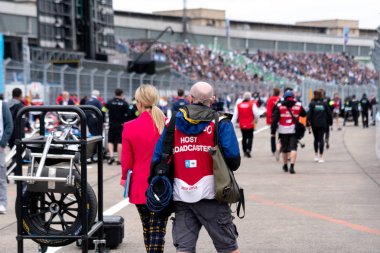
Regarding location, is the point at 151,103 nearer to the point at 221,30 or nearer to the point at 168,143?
the point at 168,143

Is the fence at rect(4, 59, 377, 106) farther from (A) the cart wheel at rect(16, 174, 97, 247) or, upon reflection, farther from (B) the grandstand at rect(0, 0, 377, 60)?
(B) the grandstand at rect(0, 0, 377, 60)

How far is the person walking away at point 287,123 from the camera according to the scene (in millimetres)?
16625

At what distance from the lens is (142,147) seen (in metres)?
7.08

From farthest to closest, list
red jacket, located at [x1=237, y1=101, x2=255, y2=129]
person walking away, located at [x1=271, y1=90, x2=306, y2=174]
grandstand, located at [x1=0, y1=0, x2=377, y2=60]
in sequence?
grandstand, located at [x1=0, y1=0, x2=377, y2=60] < red jacket, located at [x1=237, y1=101, x2=255, y2=129] < person walking away, located at [x1=271, y1=90, x2=306, y2=174]

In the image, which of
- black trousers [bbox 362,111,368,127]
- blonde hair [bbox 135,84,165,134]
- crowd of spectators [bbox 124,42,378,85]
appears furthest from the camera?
crowd of spectators [bbox 124,42,378,85]

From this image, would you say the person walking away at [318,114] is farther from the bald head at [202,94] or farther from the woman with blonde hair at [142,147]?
the bald head at [202,94]

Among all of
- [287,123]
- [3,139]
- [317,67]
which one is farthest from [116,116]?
[317,67]

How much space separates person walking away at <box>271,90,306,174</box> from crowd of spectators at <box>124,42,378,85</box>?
41736 mm

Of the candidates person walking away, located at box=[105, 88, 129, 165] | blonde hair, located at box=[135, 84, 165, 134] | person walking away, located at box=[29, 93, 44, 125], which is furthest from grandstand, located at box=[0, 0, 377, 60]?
blonde hair, located at box=[135, 84, 165, 134]

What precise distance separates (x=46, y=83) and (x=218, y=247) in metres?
23.6

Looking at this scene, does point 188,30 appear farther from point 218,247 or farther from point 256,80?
point 218,247

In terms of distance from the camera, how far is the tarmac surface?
8750mm

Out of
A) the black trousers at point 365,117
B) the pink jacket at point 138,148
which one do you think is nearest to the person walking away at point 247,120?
the pink jacket at point 138,148

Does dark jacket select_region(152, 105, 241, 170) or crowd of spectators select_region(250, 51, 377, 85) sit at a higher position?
dark jacket select_region(152, 105, 241, 170)
